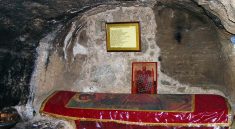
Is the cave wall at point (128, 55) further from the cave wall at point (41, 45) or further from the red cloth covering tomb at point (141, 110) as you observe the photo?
the red cloth covering tomb at point (141, 110)

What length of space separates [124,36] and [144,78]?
0.64m

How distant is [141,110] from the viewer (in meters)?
3.73

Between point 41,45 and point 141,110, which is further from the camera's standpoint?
point 41,45

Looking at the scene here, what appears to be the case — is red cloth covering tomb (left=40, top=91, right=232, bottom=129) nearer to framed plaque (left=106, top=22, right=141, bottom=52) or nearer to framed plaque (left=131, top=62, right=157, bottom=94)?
framed plaque (left=131, top=62, right=157, bottom=94)

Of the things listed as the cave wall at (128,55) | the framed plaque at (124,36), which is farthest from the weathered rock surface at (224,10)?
the framed plaque at (124,36)

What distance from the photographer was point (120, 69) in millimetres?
4430

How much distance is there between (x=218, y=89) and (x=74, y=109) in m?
1.86

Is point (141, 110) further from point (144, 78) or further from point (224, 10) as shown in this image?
point (224, 10)

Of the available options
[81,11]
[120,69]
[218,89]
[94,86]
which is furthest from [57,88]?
[218,89]

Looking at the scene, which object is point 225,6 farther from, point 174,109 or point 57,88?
point 57,88

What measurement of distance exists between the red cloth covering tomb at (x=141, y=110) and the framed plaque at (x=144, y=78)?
177 millimetres

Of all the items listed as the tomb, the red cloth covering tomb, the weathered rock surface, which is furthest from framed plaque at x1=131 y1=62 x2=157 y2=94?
the weathered rock surface

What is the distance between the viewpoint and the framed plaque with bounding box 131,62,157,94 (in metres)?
4.28

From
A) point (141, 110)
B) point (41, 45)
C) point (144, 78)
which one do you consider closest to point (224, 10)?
point (141, 110)
